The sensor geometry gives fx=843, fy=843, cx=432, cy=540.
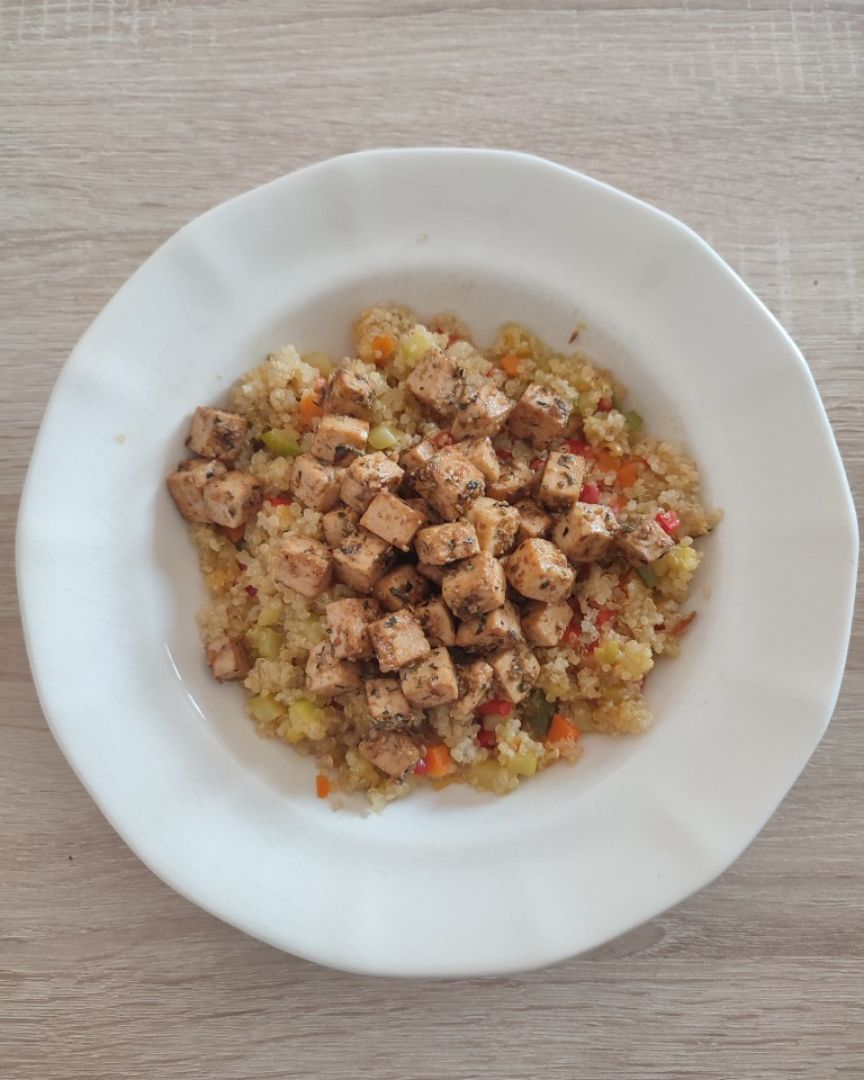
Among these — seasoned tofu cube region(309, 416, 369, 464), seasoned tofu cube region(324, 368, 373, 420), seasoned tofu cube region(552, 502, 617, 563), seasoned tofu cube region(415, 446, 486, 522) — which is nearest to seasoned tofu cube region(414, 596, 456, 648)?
seasoned tofu cube region(415, 446, 486, 522)

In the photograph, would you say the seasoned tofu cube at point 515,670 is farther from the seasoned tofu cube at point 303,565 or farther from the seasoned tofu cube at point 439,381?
the seasoned tofu cube at point 439,381

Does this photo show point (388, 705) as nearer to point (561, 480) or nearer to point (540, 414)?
point (561, 480)

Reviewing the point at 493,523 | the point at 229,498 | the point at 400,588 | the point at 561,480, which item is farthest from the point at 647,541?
the point at 229,498

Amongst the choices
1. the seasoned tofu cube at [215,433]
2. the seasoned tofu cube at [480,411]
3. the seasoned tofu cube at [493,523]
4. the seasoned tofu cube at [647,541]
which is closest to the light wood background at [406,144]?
the seasoned tofu cube at [215,433]

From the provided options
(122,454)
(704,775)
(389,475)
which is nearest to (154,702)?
(122,454)

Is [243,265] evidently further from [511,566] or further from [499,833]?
[499,833]
